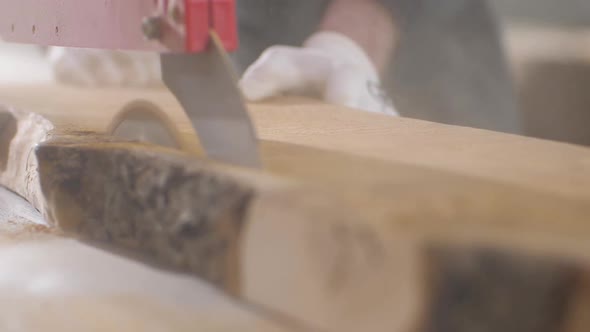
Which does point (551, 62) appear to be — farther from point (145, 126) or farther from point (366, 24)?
point (145, 126)

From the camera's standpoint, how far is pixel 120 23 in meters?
0.86

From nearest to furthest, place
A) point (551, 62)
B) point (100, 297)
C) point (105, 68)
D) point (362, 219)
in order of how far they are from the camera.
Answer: point (362, 219), point (100, 297), point (105, 68), point (551, 62)

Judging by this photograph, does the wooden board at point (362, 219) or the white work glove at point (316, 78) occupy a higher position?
the wooden board at point (362, 219)

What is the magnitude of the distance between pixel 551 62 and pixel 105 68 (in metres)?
1.67

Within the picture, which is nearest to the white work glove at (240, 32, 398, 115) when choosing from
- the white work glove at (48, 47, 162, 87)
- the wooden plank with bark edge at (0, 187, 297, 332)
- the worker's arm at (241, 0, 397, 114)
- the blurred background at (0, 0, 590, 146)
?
the worker's arm at (241, 0, 397, 114)

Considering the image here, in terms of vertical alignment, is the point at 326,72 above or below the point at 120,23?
below

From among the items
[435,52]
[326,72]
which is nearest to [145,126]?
[326,72]

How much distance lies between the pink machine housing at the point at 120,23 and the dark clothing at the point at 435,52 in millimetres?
815

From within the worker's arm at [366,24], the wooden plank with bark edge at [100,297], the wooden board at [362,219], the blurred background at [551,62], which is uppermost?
the wooden board at [362,219]

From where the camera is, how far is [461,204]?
602 mm

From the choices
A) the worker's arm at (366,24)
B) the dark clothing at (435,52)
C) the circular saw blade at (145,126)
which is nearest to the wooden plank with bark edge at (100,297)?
the circular saw blade at (145,126)

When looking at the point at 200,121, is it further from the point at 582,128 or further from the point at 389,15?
the point at 582,128

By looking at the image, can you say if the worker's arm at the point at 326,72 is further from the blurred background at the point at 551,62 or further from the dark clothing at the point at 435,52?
the blurred background at the point at 551,62

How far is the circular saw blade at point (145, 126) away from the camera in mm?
894
